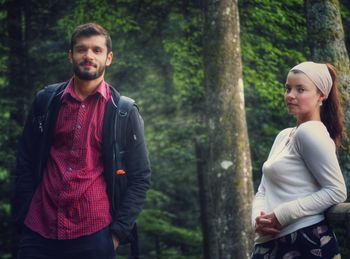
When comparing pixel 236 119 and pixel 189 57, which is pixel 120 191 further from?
pixel 189 57

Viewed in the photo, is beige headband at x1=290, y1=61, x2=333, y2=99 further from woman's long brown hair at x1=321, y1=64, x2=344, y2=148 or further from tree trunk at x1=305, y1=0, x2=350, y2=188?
tree trunk at x1=305, y1=0, x2=350, y2=188

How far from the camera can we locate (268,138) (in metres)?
15.1

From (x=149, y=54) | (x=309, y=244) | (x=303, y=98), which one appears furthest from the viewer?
(x=149, y=54)

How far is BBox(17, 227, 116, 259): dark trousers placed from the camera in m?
4.26

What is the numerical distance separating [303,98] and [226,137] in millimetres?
4316

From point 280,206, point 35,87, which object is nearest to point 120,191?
point 280,206

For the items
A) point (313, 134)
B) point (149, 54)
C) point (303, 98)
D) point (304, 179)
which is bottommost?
point (304, 179)

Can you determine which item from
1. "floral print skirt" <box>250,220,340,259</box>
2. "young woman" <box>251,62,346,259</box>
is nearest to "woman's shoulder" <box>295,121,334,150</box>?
"young woman" <box>251,62,346,259</box>

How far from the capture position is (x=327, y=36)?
6.68 m

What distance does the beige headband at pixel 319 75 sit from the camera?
149 inches

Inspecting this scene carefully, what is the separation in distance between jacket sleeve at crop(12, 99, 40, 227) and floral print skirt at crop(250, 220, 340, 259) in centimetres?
182

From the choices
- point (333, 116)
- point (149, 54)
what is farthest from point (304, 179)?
point (149, 54)

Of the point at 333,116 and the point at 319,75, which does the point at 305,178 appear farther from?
the point at 319,75

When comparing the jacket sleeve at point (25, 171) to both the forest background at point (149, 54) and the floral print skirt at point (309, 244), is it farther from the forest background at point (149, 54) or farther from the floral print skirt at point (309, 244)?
the forest background at point (149, 54)
